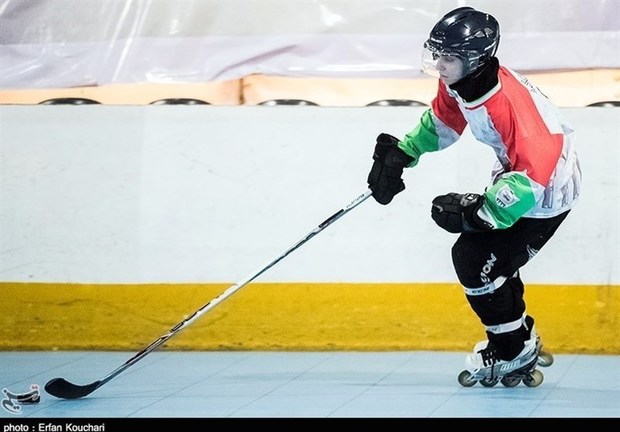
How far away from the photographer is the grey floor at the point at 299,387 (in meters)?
3.52

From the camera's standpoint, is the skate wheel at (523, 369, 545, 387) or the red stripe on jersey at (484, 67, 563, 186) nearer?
the red stripe on jersey at (484, 67, 563, 186)

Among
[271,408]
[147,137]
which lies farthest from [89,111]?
[271,408]

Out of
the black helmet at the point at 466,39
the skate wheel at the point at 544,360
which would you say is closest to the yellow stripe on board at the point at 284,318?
the skate wheel at the point at 544,360

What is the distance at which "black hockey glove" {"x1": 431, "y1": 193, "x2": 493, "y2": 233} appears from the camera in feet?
11.3

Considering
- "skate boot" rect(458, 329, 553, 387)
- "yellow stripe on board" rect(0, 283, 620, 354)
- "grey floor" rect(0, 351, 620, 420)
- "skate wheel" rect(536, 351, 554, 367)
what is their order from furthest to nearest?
"yellow stripe on board" rect(0, 283, 620, 354) → "skate wheel" rect(536, 351, 554, 367) → "skate boot" rect(458, 329, 553, 387) → "grey floor" rect(0, 351, 620, 420)

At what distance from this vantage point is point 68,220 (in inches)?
170

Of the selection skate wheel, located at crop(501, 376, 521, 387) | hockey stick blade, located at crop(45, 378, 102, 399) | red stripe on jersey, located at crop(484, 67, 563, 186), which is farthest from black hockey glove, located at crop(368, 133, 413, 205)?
hockey stick blade, located at crop(45, 378, 102, 399)

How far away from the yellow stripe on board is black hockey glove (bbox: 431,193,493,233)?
0.85m

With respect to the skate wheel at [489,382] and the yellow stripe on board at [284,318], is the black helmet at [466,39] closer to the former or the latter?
the skate wheel at [489,382]

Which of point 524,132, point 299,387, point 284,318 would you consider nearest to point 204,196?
point 284,318

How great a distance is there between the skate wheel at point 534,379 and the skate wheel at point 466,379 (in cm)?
17

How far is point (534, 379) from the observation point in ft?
12.6

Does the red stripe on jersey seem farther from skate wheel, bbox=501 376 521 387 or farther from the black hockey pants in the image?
skate wheel, bbox=501 376 521 387

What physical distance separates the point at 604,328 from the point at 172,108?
1.69m
